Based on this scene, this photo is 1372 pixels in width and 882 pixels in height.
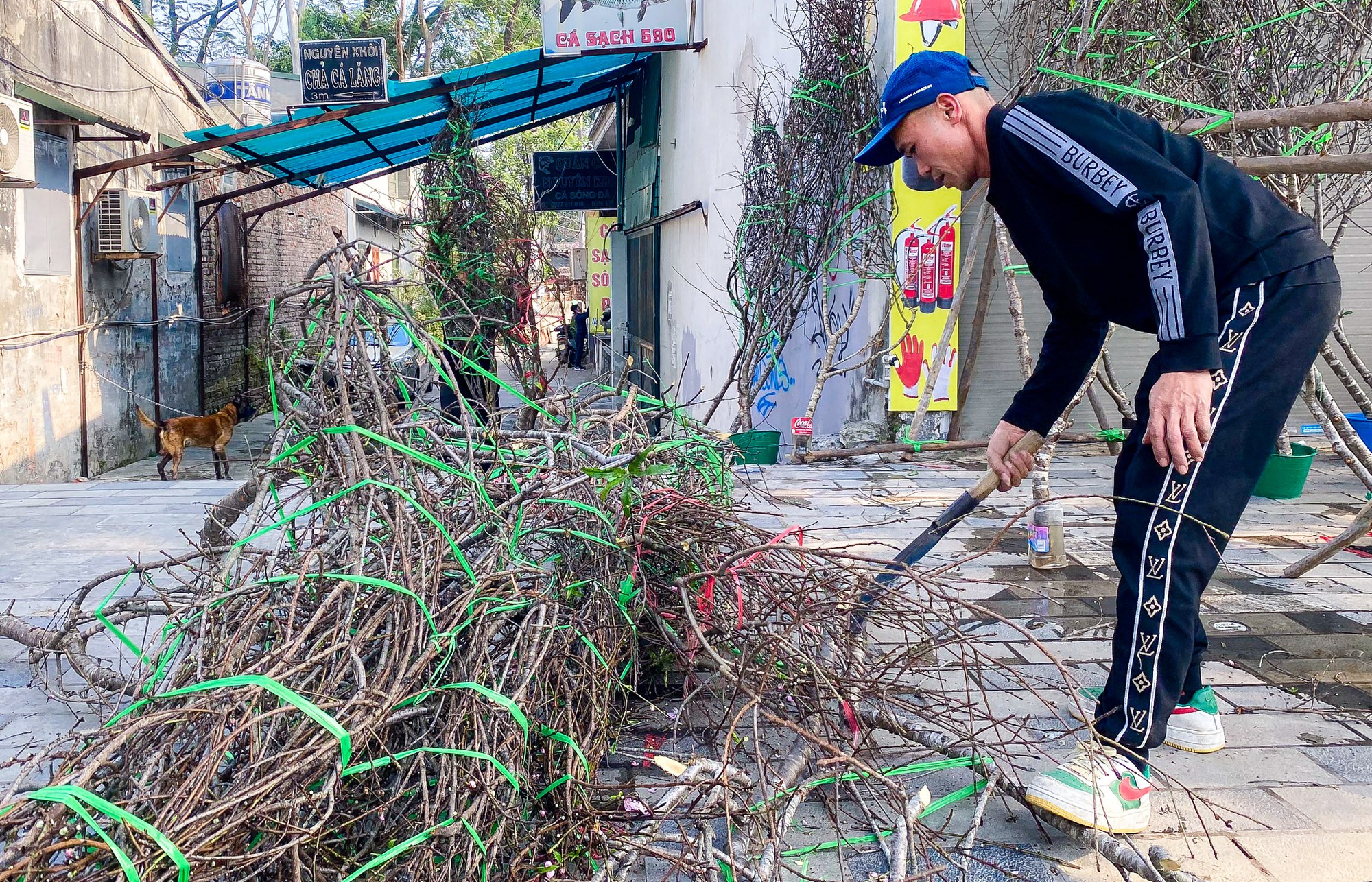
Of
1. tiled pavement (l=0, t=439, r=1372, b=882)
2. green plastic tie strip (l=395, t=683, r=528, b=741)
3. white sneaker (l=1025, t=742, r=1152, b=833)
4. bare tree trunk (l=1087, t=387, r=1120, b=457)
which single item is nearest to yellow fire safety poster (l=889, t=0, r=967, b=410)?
tiled pavement (l=0, t=439, r=1372, b=882)

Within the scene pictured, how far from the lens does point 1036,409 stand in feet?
9.75

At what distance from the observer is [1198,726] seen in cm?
271

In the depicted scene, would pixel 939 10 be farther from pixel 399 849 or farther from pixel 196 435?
pixel 196 435

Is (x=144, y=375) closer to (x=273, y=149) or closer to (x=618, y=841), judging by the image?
(x=273, y=149)

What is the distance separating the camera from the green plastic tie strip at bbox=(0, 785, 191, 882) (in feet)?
4.76

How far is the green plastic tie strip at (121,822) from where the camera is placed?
1.45m

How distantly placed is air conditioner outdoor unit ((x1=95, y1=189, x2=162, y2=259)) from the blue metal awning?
2.91 feet

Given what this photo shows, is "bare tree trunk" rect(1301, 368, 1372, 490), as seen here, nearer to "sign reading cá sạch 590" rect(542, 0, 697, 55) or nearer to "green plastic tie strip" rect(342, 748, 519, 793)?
"green plastic tie strip" rect(342, 748, 519, 793)

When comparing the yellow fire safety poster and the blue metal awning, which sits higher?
the blue metal awning

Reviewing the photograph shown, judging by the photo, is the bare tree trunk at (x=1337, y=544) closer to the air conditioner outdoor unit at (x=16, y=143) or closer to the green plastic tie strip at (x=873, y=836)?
the green plastic tie strip at (x=873, y=836)

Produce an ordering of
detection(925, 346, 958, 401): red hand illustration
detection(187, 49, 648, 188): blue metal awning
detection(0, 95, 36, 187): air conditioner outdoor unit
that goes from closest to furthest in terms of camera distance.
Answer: detection(0, 95, 36, 187): air conditioner outdoor unit < detection(925, 346, 958, 401): red hand illustration < detection(187, 49, 648, 188): blue metal awning

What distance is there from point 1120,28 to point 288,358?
4583 mm

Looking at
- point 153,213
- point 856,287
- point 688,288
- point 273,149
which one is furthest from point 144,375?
point 856,287

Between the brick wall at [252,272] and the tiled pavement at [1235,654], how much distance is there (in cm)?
882
